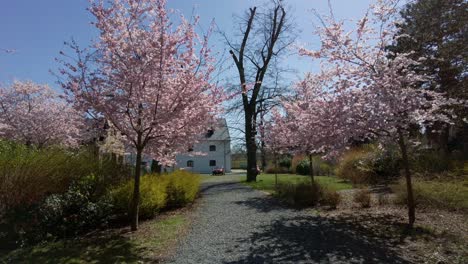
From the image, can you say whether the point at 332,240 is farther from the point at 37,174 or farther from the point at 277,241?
the point at 37,174

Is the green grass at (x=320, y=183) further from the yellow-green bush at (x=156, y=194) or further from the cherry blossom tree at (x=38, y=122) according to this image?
the cherry blossom tree at (x=38, y=122)

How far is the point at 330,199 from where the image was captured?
10.0 metres

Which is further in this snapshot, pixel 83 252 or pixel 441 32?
pixel 441 32

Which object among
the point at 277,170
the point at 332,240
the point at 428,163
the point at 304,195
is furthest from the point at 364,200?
the point at 277,170

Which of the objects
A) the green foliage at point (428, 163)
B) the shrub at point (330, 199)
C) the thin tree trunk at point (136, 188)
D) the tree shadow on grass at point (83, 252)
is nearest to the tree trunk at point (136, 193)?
the thin tree trunk at point (136, 188)

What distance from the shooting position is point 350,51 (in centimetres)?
766

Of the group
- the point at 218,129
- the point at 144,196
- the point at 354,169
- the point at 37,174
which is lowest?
the point at 144,196

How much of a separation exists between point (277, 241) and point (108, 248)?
118 inches

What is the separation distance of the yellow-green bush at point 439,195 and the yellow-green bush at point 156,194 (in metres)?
6.11

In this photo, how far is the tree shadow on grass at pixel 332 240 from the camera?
221 inches

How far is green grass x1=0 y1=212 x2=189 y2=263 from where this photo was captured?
5992 mm

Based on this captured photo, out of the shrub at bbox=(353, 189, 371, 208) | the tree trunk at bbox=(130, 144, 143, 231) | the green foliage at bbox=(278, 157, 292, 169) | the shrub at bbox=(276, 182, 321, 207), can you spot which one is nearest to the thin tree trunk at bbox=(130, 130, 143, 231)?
the tree trunk at bbox=(130, 144, 143, 231)

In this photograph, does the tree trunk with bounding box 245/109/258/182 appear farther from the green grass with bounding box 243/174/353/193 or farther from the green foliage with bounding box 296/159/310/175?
the green foliage with bounding box 296/159/310/175

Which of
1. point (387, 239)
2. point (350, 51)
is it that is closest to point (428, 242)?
point (387, 239)
